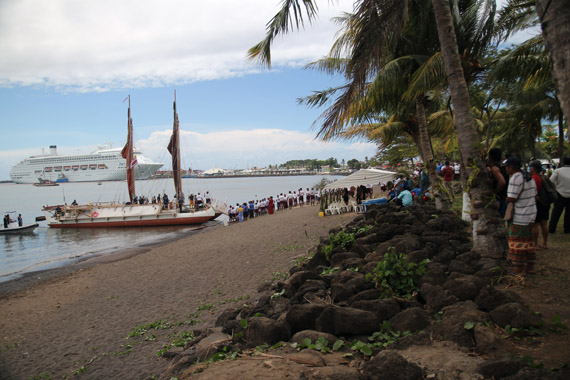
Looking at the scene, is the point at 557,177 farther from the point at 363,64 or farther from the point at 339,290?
the point at 339,290

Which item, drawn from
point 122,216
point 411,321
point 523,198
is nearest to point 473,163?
point 523,198

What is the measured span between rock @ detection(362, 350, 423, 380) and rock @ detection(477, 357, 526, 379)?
46 cm

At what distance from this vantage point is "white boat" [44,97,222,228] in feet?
97.1

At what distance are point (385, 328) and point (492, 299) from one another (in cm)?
112

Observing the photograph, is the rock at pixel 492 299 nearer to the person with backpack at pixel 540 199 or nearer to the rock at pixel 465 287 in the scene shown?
the rock at pixel 465 287

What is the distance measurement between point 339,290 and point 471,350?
2.01 meters

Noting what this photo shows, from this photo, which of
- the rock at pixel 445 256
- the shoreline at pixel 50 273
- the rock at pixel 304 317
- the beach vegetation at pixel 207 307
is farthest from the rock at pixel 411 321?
the shoreline at pixel 50 273

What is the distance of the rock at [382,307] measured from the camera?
13.0 feet

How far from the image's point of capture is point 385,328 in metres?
3.72

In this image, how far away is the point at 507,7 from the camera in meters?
10.5

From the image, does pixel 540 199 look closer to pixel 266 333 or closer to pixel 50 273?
pixel 266 333

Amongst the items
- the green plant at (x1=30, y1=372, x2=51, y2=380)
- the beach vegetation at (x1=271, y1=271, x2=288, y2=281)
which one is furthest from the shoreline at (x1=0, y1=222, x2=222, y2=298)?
the beach vegetation at (x1=271, y1=271, x2=288, y2=281)

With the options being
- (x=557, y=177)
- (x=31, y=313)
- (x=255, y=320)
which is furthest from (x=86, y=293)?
(x=557, y=177)

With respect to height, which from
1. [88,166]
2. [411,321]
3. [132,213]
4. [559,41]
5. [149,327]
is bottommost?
[149,327]
